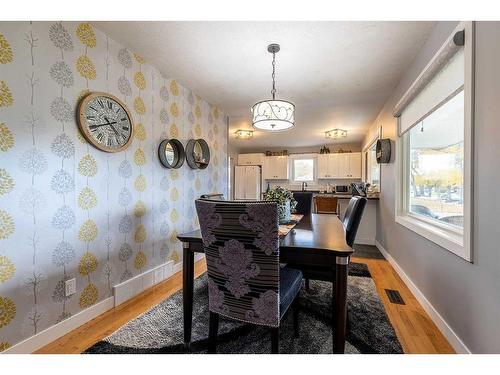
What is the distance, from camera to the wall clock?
1.72 m

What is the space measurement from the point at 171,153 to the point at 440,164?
2.63 m

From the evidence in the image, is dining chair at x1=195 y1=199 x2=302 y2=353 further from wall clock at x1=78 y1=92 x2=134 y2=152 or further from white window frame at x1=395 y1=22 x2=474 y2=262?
wall clock at x1=78 y1=92 x2=134 y2=152

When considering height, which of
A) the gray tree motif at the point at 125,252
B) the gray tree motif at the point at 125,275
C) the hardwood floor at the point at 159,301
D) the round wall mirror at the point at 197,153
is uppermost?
the round wall mirror at the point at 197,153

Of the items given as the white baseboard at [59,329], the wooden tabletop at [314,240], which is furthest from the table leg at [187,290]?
the white baseboard at [59,329]

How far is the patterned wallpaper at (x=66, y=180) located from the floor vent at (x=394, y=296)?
2.33 m

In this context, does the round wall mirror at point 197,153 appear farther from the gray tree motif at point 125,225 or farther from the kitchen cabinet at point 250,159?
the kitchen cabinet at point 250,159

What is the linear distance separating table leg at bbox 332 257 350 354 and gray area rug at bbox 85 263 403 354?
287mm

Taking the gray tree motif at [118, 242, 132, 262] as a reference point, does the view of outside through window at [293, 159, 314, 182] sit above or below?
above

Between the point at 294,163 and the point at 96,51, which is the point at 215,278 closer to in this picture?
the point at 96,51

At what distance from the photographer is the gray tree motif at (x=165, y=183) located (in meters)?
2.59

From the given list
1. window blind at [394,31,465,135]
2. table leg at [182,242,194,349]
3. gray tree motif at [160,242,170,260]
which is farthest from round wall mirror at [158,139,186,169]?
window blind at [394,31,465,135]

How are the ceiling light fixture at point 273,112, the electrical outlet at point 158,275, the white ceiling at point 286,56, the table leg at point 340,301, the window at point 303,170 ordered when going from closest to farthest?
the table leg at point 340,301 < the white ceiling at point 286,56 < the ceiling light fixture at point 273,112 < the electrical outlet at point 158,275 < the window at point 303,170
